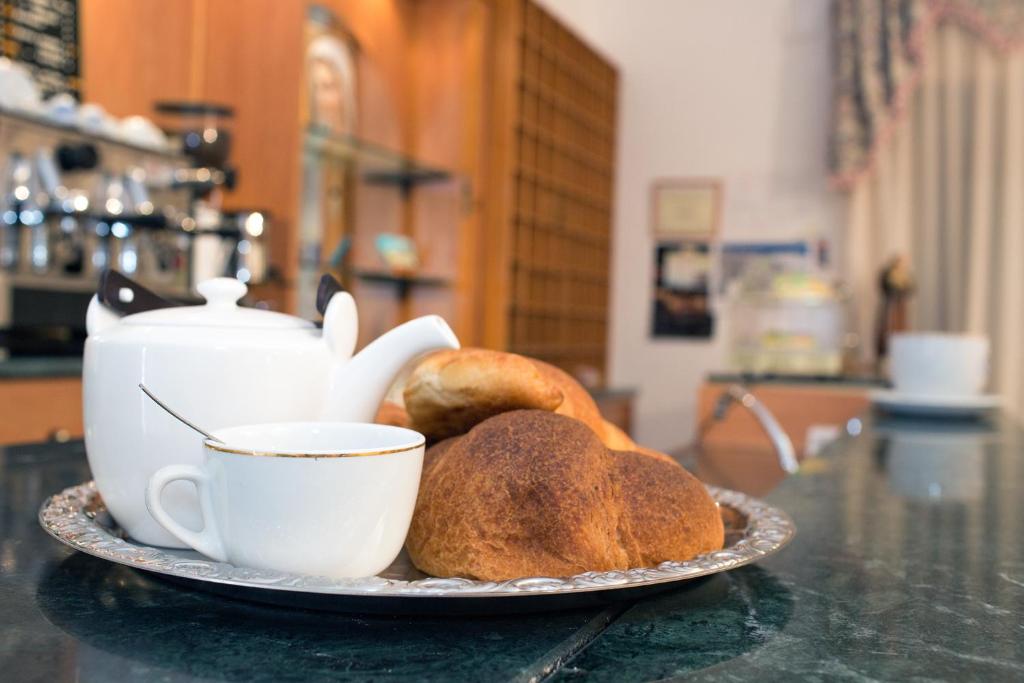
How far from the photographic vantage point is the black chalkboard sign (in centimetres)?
237

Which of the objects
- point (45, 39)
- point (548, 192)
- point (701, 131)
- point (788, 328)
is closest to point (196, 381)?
point (45, 39)

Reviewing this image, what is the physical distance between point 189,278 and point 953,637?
7.12 feet

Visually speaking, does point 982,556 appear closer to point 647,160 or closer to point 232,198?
point 232,198

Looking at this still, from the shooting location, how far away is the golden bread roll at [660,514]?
0.48 meters

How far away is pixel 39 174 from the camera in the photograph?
2.05 meters

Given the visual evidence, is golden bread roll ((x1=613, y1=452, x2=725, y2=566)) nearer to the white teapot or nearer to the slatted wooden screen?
the white teapot

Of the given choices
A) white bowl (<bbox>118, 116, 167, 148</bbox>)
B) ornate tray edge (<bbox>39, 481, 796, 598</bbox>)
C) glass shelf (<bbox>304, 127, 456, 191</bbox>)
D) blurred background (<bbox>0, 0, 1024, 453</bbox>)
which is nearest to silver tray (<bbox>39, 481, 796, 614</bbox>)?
ornate tray edge (<bbox>39, 481, 796, 598</bbox>)

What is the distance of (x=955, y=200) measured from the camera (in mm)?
4039

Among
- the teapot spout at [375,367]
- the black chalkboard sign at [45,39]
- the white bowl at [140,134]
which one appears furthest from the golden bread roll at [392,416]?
the black chalkboard sign at [45,39]

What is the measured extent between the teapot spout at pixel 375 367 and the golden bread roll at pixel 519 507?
9 cm

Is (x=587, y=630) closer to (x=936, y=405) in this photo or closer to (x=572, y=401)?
(x=572, y=401)

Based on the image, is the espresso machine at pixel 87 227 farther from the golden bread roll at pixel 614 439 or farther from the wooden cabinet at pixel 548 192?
the golden bread roll at pixel 614 439

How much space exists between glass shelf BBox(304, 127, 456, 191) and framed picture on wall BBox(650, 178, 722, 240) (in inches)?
57.4

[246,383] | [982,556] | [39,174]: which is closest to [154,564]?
[246,383]
